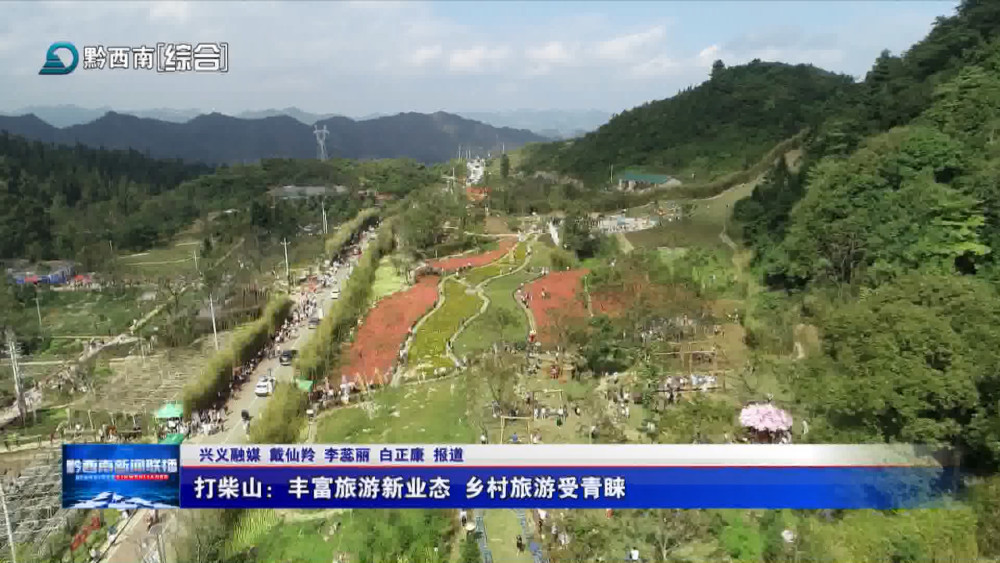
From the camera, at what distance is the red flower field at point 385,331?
93.1 ft

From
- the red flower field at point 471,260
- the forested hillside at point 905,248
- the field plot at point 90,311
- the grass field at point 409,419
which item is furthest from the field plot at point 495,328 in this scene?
the field plot at point 90,311

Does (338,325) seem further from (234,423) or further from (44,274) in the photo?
(44,274)

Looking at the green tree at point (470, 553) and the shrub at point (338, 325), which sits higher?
the shrub at point (338, 325)

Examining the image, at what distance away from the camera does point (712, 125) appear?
90125mm

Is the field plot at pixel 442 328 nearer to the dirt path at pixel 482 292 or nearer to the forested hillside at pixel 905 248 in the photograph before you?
the dirt path at pixel 482 292

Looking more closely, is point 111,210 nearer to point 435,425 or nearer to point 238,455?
point 435,425

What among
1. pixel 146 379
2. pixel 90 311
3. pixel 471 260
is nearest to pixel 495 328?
pixel 146 379

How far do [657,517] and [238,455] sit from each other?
9044 millimetres

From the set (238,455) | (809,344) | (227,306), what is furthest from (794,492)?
(227,306)

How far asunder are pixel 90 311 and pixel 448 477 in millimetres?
40152

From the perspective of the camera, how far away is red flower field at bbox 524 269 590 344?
93.1ft

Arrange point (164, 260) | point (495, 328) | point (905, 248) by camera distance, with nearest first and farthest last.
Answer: point (905, 248) → point (495, 328) → point (164, 260)

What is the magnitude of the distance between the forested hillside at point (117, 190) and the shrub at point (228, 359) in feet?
93.3

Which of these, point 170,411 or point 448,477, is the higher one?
point 448,477
